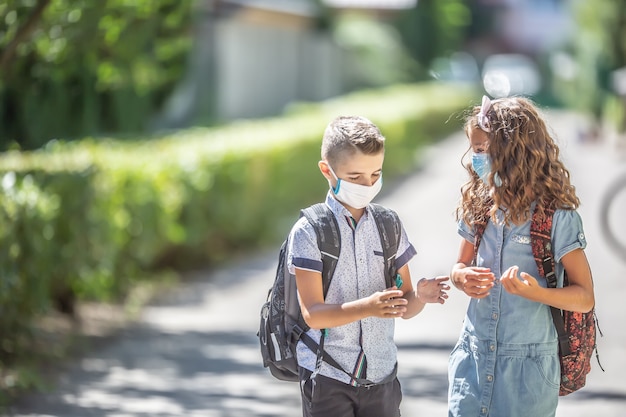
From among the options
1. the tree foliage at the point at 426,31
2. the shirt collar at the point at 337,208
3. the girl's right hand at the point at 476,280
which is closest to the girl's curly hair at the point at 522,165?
the girl's right hand at the point at 476,280

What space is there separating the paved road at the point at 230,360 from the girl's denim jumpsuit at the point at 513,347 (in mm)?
449

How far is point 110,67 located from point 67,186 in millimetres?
1028

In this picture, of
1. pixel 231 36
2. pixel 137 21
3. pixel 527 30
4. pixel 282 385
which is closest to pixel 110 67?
pixel 137 21

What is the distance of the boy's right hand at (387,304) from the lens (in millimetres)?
3221

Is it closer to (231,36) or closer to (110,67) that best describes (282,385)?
(110,67)

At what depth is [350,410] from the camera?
3504 mm

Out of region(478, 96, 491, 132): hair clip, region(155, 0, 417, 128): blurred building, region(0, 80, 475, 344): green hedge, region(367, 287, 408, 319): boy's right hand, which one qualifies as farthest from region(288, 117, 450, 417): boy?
region(155, 0, 417, 128): blurred building

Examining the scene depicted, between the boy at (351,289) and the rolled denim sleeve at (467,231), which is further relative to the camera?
the rolled denim sleeve at (467,231)

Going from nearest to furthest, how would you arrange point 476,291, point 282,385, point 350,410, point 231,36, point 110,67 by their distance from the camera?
point 476,291 < point 350,410 < point 282,385 < point 110,67 < point 231,36

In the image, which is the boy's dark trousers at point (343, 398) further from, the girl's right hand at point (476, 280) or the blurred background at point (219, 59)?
the blurred background at point (219, 59)

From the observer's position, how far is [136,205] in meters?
8.70

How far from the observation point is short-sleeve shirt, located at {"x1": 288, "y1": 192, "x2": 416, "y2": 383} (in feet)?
11.4

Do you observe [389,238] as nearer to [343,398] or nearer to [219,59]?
[343,398]

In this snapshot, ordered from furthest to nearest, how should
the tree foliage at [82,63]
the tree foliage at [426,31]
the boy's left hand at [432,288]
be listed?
the tree foliage at [426,31]
the tree foliage at [82,63]
the boy's left hand at [432,288]
